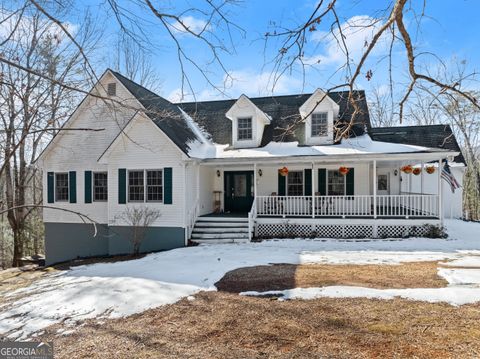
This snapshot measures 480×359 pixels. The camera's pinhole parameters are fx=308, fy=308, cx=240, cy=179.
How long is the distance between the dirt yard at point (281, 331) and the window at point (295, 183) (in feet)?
27.4

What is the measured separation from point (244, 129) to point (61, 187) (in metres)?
8.54

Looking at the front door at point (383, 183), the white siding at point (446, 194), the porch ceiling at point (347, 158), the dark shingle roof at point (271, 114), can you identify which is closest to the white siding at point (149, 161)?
the porch ceiling at point (347, 158)

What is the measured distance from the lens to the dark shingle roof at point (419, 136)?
14.1m

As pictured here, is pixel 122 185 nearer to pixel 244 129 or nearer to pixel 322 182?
pixel 244 129

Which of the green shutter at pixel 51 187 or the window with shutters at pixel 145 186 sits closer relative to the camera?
the window with shutters at pixel 145 186

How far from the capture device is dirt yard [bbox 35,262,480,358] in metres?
3.75

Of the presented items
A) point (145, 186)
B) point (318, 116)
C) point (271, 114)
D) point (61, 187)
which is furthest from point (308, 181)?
point (61, 187)

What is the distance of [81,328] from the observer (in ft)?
15.9

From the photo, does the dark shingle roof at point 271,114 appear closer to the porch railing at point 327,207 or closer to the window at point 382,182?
the porch railing at point 327,207

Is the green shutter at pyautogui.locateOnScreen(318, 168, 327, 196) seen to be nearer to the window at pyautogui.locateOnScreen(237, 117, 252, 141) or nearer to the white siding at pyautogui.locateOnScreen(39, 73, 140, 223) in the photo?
the window at pyautogui.locateOnScreen(237, 117, 252, 141)

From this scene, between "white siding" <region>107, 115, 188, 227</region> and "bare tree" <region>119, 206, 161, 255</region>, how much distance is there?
0.18 metres

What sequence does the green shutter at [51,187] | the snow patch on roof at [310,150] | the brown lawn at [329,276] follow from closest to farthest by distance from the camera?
the brown lawn at [329,276] → the snow patch on roof at [310,150] → the green shutter at [51,187]

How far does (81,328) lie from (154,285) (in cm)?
194

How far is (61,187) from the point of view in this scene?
1360 centimetres
